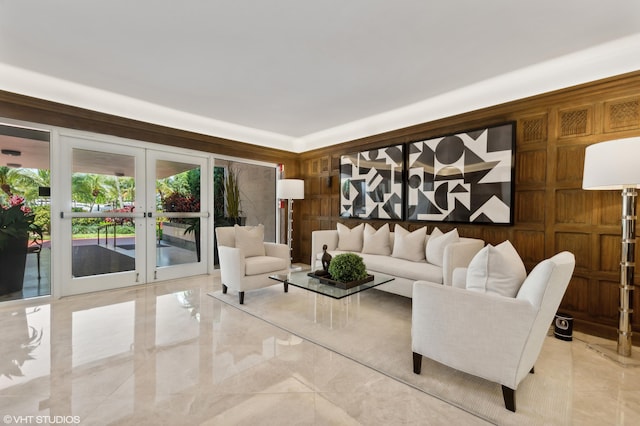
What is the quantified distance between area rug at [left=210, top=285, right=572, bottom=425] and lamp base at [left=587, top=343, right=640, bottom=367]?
0.75ft

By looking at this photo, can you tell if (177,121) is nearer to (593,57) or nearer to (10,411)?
(10,411)

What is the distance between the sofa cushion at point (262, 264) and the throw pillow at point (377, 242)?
123 cm

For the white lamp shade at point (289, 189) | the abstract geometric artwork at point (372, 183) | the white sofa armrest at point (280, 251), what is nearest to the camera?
Answer: the white sofa armrest at point (280, 251)

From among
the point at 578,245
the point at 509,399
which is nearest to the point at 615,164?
the point at 578,245

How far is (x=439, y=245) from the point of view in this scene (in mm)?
3498

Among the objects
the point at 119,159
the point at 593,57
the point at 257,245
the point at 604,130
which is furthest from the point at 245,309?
the point at 593,57

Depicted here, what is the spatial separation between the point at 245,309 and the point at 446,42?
11.0 feet

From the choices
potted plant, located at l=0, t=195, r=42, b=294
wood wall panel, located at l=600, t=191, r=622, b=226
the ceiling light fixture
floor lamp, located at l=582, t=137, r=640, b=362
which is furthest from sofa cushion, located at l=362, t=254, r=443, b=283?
the ceiling light fixture

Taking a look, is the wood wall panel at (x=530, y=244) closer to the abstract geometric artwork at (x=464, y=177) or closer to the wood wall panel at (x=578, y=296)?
the abstract geometric artwork at (x=464, y=177)

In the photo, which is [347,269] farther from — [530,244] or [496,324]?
[530,244]

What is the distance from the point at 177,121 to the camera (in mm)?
4547

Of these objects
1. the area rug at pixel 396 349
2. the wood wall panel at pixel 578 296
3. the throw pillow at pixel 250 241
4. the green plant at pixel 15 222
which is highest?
the green plant at pixel 15 222

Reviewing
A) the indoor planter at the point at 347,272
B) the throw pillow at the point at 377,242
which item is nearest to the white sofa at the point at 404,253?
the throw pillow at the point at 377,242

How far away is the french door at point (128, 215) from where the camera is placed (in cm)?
381
